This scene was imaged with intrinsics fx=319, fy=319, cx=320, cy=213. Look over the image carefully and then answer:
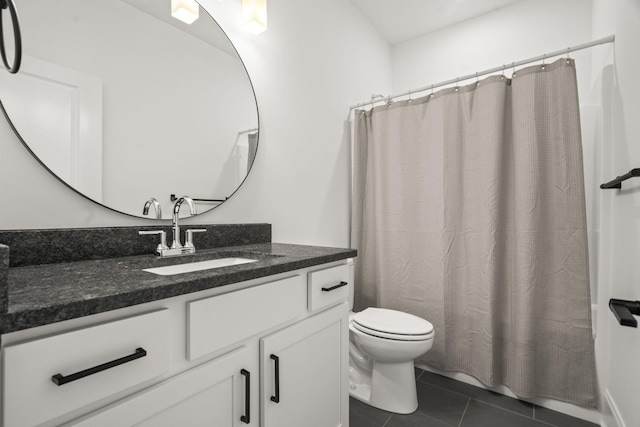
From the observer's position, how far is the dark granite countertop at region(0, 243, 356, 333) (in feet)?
1.78

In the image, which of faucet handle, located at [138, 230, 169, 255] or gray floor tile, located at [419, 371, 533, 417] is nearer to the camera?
faucet handle, located at [138, 230, 169, 255]

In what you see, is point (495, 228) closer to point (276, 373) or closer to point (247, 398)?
point (276, 373)

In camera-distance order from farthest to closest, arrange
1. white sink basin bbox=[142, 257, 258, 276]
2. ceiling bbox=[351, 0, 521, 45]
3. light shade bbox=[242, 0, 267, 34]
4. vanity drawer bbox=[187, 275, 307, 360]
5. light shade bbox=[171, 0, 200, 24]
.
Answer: ceiling bbox=[351, 0, 521, 45] < light shade bbox=[242, 0, 267, 34] < light shade bbox=[171, 0, 200, 24] < white sink basin bbox=[142, 257, 258, 276] < vanity drawer bbox=[187, 275, 307, 360]

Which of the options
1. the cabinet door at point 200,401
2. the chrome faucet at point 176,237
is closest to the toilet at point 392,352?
the cabinet door at point 200,401

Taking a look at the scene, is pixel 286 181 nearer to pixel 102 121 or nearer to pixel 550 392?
pixel 102 121

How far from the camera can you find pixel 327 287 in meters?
1.23

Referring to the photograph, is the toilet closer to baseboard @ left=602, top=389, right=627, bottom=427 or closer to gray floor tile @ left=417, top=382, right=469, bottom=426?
gray floor tile @ left=417, top=382, right=469, bottom=426

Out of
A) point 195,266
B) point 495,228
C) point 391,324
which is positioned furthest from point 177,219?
point 495,228

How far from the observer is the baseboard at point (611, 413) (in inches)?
50.7

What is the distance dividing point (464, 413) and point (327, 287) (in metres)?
1.15

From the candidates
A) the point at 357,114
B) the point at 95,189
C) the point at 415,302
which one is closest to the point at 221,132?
the point at 95,189

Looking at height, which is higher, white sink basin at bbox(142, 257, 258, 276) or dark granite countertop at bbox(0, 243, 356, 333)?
dark granite countertop at bbox(0, 243, 356, 333)

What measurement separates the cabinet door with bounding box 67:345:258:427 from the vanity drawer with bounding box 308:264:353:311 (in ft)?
0.98

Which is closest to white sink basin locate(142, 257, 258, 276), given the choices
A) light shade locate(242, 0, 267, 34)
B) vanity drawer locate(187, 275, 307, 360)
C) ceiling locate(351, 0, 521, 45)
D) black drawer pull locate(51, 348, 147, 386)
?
vanity drawer locate(187, 275, 307, 360)
